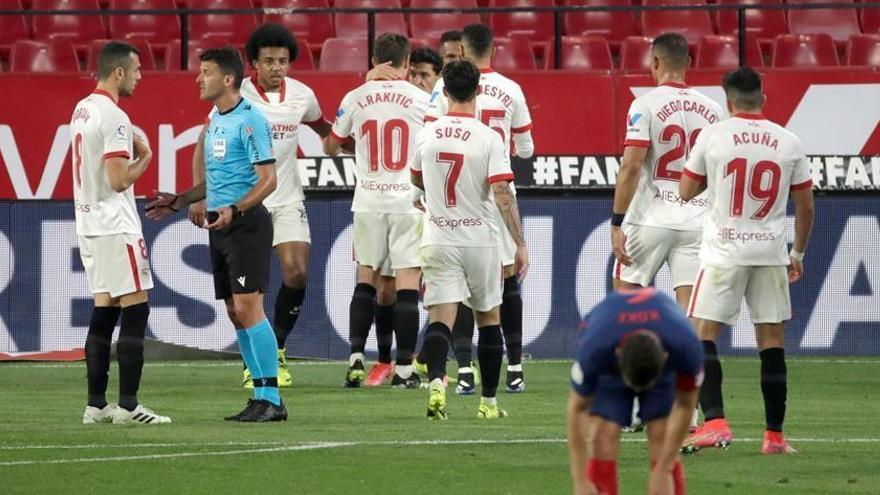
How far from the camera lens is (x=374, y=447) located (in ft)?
31.7

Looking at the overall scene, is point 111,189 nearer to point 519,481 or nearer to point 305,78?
point 519,481

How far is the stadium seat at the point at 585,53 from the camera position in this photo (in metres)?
18.1

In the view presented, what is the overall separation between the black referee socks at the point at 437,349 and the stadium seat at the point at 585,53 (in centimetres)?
755

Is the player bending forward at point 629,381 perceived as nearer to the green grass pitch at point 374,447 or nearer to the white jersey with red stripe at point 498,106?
the green grass pitch at point 374,447

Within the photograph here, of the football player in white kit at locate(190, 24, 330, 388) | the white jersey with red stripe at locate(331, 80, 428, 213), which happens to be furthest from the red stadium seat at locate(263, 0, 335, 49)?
the white jersey with red stripe at locate(331, 80, 428, 213)

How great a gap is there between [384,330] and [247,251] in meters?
3.13

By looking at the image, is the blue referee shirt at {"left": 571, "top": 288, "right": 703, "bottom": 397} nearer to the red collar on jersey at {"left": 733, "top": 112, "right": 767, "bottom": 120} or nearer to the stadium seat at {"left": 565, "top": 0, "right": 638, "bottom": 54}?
the red collar on jersey at {"left": 733, "top": 112, "right": 767, "bottom": 120}

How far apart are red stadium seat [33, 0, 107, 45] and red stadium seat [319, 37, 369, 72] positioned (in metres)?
2.65

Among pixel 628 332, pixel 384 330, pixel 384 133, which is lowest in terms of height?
pixel 384 330

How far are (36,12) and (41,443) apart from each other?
7.75 m

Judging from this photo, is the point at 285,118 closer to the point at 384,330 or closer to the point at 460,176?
the point at 384,330

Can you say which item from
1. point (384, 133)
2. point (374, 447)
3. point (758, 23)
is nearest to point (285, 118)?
point (384, 133)

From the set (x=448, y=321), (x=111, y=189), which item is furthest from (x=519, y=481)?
(x=111, y=189)

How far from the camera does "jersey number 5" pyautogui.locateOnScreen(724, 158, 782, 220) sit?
9414 mm
